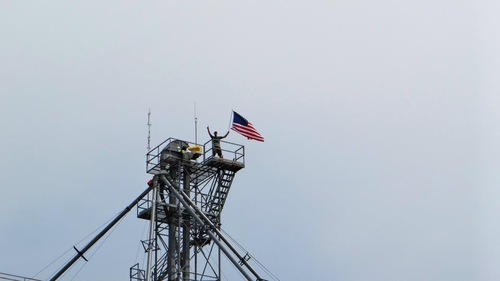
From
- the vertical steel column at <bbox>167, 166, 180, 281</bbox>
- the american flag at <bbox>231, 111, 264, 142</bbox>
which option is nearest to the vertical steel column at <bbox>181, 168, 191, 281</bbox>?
the vertical steel column at <bbox>167, 166, 180, 281</bbox>

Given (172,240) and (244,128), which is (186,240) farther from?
(244,128)

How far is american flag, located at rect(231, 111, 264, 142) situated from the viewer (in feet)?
295

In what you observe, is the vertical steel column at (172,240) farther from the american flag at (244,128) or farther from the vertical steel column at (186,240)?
the american flag at (244,128)

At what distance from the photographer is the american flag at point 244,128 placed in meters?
89.8

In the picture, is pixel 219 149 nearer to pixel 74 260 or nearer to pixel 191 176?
pixel 191 176

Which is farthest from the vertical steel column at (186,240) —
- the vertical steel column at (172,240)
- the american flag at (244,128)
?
the american flag at (244,128)

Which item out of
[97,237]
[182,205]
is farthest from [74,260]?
[182,205]

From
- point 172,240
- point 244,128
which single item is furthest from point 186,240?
point 244,128

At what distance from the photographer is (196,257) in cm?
8694

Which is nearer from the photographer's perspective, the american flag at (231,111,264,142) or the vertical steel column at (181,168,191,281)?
the vertical steel column at (181,168,191,281)

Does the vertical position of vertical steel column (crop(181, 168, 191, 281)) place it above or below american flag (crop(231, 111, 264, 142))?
below

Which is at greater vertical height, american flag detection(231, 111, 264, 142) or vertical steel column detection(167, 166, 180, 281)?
american flag detection(231, 111, 264, 142)

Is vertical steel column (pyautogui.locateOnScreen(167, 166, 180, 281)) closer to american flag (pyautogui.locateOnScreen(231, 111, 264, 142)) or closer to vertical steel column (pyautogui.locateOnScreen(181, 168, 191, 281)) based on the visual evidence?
vertical steel column (pyautogui.locateOnScreen(181, 168, 191, 281))

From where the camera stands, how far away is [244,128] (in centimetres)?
9000
